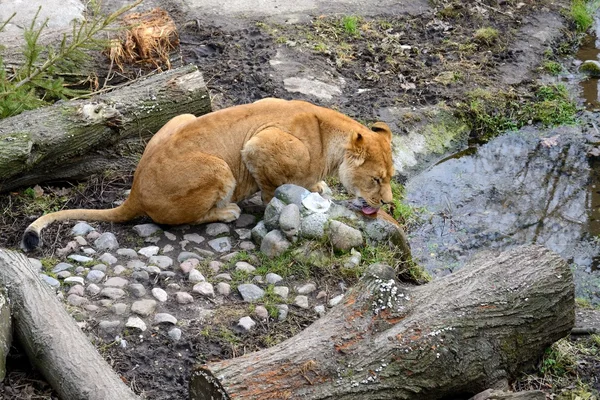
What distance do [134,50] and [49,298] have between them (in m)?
5.11

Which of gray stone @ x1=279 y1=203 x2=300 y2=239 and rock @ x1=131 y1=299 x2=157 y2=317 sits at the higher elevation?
gray stone @ x1=279 y1=203 x2=300 y2=239

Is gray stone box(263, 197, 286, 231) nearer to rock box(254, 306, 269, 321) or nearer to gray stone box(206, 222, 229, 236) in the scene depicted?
gray stone box(206, 222, 229, 236)

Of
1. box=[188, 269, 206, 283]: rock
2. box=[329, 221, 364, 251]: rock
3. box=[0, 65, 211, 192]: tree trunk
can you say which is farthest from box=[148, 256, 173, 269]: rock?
box=[0, 65, 211, 192]: tree trunk

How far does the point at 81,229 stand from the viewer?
6.89 metres

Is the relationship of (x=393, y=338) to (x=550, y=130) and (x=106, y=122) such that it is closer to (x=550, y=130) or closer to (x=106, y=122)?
(x=106, y=122)

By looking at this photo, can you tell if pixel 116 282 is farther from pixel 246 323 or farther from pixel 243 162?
pixel 243 162

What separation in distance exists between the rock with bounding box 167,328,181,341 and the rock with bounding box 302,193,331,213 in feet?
5.67

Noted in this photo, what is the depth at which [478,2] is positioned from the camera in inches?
500

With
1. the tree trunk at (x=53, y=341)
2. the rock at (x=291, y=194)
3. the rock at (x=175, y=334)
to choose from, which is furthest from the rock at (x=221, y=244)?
the tree trunk at (x=53, y=341)

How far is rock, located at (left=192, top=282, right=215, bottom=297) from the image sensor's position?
620 cm

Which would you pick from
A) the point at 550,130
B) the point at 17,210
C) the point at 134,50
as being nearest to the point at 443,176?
the point at 550,130

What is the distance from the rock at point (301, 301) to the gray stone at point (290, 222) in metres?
0.65

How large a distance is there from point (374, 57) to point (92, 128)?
448 cm

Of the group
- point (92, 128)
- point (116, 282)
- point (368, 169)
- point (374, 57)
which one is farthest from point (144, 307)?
point (374, 57)
